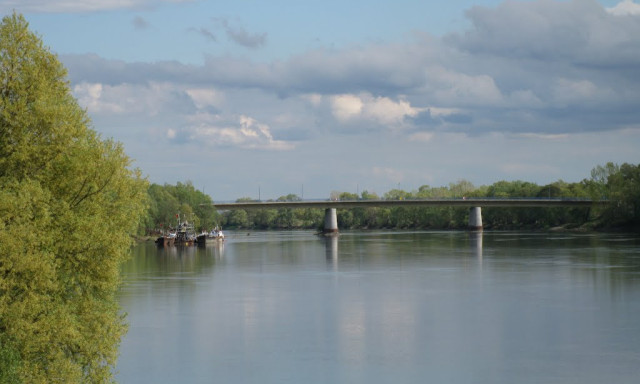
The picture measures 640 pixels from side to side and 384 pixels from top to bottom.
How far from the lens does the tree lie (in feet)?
72.2

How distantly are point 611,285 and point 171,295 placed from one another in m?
30.1

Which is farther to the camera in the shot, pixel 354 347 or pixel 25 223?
pixel 354 347

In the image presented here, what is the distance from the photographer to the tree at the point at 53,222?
72.2 ft

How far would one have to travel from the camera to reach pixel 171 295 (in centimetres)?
5553

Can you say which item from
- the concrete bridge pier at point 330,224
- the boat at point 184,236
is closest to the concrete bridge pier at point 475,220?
the concrete bridge pier at point 330,224

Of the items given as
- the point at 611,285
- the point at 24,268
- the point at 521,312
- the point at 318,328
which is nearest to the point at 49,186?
the point at 24,268

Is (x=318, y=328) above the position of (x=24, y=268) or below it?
below

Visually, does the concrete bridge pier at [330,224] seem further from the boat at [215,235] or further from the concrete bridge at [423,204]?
the boat at [215,235]

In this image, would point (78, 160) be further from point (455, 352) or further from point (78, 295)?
point (455, 352)

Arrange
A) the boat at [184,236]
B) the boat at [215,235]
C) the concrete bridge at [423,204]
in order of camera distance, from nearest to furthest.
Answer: the boat at [184,236] < the boat at [215,235] < the concrete bridge at [423,204]

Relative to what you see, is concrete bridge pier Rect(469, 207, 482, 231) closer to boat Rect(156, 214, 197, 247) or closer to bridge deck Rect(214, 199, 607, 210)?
bridge deck Rect(214, 199, 607, 210)

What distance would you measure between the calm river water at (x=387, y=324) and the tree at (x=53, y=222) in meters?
6.77

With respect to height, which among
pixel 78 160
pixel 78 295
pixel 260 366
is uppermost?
pixel 78 160

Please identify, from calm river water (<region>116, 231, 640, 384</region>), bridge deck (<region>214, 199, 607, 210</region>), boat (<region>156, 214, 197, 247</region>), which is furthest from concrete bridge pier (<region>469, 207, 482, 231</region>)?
calm river water (<region>116, 231, 640, 384</region>)
